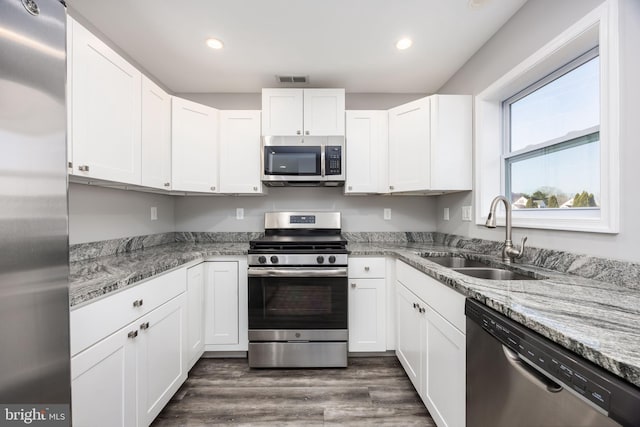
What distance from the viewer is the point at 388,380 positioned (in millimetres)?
1858

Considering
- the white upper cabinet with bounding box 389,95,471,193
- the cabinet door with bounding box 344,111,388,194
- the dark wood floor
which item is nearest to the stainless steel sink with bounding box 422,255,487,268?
the white upper cabinet with bounding box 389,95,471,193

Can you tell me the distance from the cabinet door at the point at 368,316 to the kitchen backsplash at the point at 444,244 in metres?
0.66

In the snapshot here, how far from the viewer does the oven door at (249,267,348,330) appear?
6.51 feet

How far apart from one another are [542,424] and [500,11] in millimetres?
2096

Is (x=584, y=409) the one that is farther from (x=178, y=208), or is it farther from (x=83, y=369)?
(x=178, y=208)

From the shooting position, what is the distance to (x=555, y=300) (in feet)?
2.88

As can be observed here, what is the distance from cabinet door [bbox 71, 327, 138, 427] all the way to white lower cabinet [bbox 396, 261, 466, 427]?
61.4 inches

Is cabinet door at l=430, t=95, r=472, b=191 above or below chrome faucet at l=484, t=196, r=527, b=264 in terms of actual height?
above

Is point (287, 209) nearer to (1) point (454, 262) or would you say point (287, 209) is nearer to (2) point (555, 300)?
(1) point (454, 262)

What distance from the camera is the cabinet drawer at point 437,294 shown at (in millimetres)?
1161

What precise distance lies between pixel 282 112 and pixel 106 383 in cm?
217

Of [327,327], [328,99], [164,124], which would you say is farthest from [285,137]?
[327,327]

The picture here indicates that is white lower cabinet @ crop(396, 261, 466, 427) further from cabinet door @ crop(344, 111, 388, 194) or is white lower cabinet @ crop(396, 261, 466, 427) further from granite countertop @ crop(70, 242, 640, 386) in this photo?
cabinet door @ crop(344, 111, 388, 194)

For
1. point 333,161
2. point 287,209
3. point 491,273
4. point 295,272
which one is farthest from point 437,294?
point 287,209
